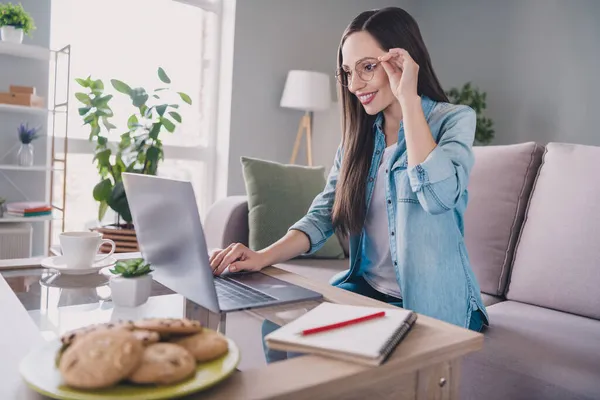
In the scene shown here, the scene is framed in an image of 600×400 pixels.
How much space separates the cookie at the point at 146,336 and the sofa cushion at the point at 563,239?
125cm

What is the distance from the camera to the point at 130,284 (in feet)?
2.83

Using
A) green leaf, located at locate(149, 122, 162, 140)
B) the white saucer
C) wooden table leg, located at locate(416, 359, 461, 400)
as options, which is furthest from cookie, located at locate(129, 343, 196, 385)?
green leaf, located at locate(149, 122, 162, 140)

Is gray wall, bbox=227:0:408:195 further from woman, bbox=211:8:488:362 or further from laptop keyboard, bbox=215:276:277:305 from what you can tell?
laptop keyboard, bbox=215:276:277:305

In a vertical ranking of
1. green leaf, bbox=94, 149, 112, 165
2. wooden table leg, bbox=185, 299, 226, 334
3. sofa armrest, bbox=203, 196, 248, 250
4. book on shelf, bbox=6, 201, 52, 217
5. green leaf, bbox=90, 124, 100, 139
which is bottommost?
book on shelf, bbox=6, 201, 52, 217

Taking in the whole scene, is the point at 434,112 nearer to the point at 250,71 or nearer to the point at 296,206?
the point at 296,206

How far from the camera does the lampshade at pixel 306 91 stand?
3.65m

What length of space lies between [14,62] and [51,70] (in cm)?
25

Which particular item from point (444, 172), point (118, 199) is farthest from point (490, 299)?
point (118, 199)

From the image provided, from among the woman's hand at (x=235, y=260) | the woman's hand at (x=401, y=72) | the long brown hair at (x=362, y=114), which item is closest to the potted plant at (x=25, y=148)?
the long brown hair at (x=362, y=114)

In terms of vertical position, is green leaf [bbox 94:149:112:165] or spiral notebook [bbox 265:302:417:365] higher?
green leaf [bbox 94:149:112:165]

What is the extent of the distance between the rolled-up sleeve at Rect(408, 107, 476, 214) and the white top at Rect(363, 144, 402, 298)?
21cm

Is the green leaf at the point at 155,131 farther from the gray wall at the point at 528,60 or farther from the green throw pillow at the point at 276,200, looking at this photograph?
the gray wall at the point at 528,60

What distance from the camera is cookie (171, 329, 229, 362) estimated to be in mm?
547

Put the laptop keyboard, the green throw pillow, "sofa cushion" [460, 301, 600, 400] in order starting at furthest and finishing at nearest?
the green throw pillow, "sofa cushion" [460, 301, 600, 400], the laptop keyboard
